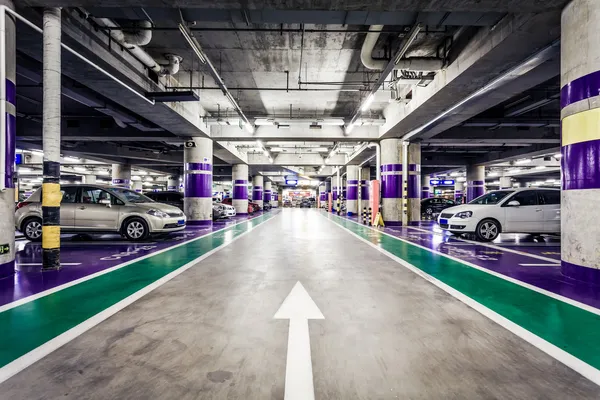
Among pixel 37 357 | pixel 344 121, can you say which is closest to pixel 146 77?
pixel 344 121

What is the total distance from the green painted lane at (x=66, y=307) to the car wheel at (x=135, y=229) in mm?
2843

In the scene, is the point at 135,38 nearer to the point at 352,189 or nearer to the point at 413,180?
the point at 413,180

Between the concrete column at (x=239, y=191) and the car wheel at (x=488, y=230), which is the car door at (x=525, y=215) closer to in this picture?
the car wheel at (x=488, y=230)

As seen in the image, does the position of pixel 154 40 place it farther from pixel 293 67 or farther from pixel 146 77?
pixel 293 67

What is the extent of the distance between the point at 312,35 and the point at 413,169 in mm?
8797

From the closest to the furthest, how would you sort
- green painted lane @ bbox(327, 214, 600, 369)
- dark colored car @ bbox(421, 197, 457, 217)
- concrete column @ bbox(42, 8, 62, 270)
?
1. green painted lane @ bbox(327, 214, 600, 369)
2. concrete column @ bbox(42, 8, 62, 270)
3. dark colored car @ bbox(421, 197, 457, 217)

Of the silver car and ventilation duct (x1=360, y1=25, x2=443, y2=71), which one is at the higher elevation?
ventilation duct (x1=360, y1=25, x2=443, y2=71)

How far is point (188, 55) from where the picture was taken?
8.69 metres

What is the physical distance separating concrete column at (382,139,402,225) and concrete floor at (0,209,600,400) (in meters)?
10.6

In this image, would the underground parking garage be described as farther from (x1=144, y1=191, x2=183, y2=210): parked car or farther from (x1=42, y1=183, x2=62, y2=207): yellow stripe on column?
(x1=144, y1=191, x2=183, y2=210): parked car

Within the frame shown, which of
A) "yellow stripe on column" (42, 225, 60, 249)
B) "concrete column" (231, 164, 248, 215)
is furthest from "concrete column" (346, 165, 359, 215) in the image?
"yellow stripe on column" (42, 225, 60, 249)

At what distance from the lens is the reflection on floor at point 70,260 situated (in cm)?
393

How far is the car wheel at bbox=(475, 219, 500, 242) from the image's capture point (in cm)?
823

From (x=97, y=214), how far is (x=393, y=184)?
11.6 meters
